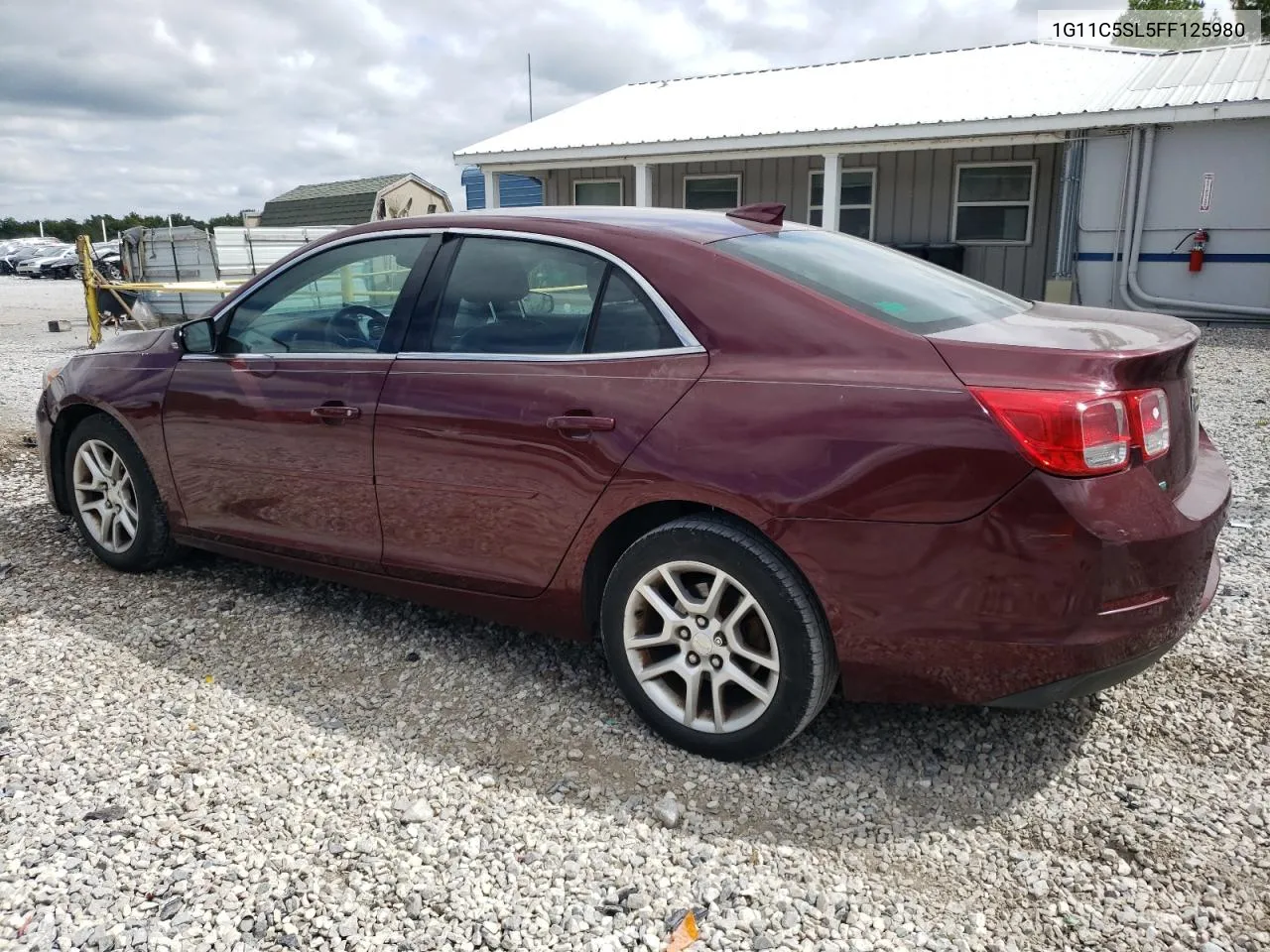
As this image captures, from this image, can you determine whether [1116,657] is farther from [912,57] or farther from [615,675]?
[912,57]

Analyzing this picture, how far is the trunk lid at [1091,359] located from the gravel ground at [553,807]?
878 mm

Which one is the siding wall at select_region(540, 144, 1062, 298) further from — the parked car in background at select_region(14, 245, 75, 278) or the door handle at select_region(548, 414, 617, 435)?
the parked car in background at select_region(14, 245, 75, 278)

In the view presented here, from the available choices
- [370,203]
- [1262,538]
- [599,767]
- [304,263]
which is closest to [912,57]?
[370,203]

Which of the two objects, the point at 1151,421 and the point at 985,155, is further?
the point at 985,155

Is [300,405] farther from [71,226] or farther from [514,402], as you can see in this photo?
[71,226]

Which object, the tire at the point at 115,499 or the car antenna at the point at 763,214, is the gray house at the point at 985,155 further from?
the tire at the point at 115,499

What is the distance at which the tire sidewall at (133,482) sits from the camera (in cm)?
418

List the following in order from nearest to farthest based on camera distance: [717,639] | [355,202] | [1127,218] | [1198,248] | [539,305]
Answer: [717,639] < [539,305] < [1198,248] < [1127,218] < [355,202]

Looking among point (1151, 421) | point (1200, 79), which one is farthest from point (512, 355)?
point (1200, 79)

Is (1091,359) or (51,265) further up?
(1091,359)

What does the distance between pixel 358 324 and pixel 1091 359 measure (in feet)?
7.94

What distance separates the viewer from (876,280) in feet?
9.96

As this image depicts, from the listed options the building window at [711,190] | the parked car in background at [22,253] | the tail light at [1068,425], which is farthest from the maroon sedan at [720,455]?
the parked car in background at [22,253]

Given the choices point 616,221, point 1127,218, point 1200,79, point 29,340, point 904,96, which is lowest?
point 29,340
